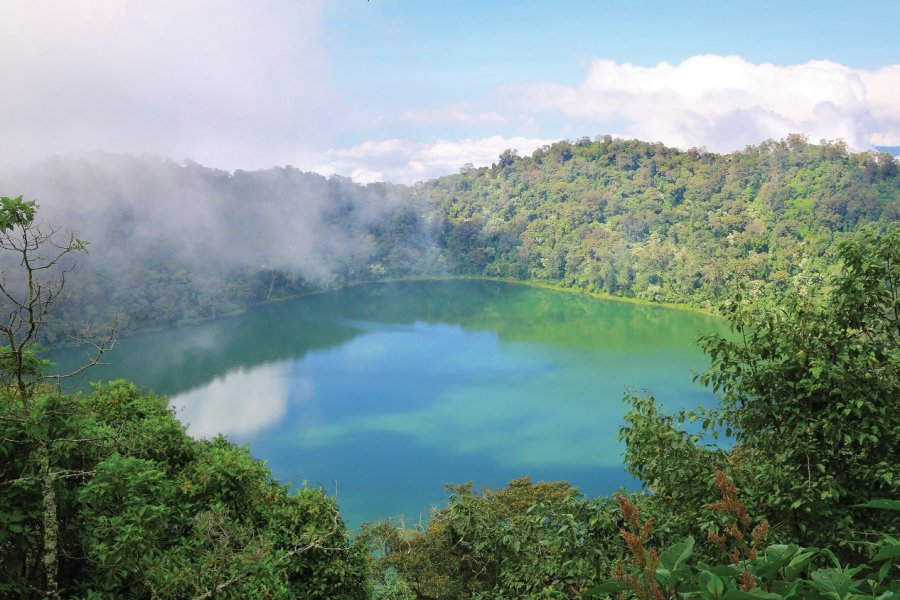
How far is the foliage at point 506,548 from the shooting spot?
10.5 feet

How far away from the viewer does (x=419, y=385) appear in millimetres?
25203

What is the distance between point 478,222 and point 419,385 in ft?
115

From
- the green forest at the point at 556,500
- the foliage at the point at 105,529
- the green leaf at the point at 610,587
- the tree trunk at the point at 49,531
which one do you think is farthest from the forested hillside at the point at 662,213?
the green leaf at the point at 610,587

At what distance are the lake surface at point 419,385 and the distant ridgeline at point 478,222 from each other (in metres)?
3.95

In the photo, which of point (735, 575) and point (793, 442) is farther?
point (793, 442)

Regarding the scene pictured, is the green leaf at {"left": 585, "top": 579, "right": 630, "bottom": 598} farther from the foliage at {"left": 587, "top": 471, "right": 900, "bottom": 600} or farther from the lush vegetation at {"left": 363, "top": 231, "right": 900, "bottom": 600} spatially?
the lush vegetation at {"left": 363, "top": 231, "right": 900, "bottom": 600}

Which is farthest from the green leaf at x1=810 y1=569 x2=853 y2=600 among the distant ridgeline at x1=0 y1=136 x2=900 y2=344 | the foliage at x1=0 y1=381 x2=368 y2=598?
the distant ridgeline at x1=0 y1=136 x2=900 y2=344

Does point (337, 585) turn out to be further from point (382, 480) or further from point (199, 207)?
point (199, 207)

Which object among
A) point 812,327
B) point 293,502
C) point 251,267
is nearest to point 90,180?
point 251,267

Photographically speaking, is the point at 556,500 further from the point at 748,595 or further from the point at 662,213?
the point at 662,213

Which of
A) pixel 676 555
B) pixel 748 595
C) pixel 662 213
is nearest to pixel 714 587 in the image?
pixel 748 595

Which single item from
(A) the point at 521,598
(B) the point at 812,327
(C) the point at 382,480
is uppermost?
(B) the point at 812,327

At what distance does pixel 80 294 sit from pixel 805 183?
4587 cm

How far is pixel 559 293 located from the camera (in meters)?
45.2
